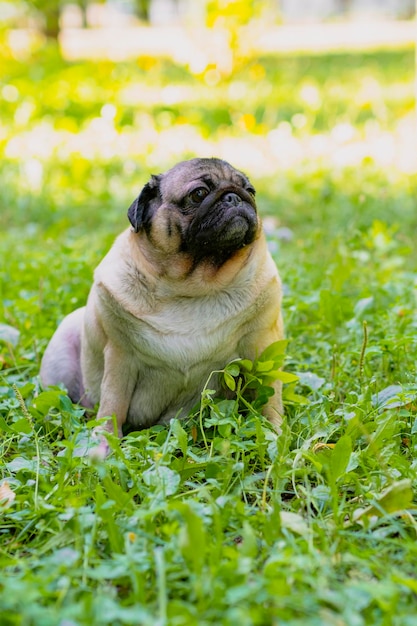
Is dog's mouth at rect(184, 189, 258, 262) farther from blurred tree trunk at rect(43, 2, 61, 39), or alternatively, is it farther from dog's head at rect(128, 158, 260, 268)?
blurred tree trunk at rect(43, 2, 61, 39)

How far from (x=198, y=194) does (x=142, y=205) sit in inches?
8.7

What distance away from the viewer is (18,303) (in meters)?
3.99

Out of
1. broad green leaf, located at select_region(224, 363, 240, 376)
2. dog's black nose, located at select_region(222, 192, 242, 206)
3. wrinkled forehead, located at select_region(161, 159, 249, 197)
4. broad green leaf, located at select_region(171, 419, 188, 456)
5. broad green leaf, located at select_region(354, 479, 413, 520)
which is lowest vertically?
broad green leaf, located at select_region(354, 479, 413, 520)

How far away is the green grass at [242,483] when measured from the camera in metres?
1.87

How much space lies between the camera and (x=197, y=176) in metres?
3.13

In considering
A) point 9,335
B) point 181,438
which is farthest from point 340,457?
point 9,335

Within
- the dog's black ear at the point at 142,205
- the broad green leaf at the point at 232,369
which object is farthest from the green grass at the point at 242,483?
the dog's black ear at the point at 142,205

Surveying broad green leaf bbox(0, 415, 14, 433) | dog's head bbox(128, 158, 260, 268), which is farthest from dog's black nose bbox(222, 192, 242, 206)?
broad green leaf bbox(0, 415, 14, 433)

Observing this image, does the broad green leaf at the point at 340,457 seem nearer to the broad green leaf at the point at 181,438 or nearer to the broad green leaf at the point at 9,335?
the broad green leaf at the point at 181,438

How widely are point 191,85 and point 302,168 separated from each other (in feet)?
17.5

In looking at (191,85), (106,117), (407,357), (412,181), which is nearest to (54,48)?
(191,85)

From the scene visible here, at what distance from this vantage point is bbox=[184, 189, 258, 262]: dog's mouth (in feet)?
9.77

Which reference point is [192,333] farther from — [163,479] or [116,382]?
[163,479]

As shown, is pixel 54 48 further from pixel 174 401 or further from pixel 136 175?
pixel 174 401
